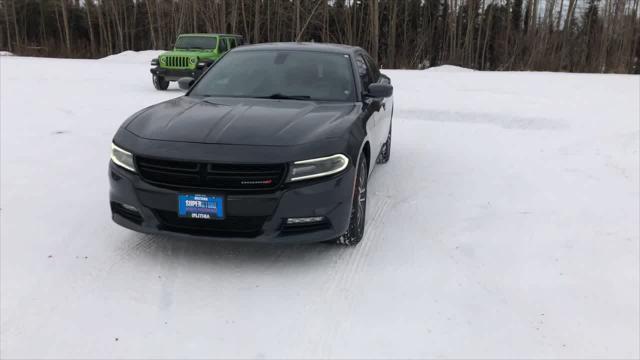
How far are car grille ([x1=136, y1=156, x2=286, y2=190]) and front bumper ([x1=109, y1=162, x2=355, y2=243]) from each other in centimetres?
5

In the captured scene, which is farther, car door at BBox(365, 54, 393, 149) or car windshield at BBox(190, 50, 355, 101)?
car door at BBox(365, 54, 393, 149)

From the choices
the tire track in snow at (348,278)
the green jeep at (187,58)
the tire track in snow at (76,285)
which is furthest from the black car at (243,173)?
the green jeep at (187,58)

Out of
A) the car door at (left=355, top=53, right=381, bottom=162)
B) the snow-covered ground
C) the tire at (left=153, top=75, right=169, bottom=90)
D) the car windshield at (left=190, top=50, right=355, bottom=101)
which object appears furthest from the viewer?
the tire at (left=153, top=75, right=169, bottom=90)

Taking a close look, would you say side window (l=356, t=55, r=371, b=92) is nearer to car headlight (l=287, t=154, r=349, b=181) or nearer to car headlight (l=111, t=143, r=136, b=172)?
car headlight (l=287, t=154, r=349, b=181)

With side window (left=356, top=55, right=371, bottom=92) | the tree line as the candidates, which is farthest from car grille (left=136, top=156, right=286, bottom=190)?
the tree line

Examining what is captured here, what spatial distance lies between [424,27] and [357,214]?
41.8 meters

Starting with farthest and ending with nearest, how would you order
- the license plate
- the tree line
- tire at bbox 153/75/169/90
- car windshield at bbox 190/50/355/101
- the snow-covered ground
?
the tree line, tire at bbox 153/75/169/90, car windshield at bbox 190/50/355/101, the license plate, the snow-covered ground

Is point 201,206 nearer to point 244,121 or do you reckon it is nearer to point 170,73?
point 244,121

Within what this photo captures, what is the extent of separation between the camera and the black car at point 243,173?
3594 mm

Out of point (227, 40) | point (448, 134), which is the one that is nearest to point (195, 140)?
point (448, 134)

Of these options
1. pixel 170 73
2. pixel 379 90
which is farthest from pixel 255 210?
pixel 170 73

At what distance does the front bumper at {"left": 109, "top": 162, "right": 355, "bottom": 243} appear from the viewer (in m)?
3.60

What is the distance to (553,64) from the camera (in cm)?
2914

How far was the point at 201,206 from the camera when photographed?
11.8 feet
